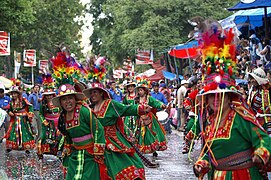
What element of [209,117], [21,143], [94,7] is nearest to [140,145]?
[21,143]

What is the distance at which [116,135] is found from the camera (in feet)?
26.8

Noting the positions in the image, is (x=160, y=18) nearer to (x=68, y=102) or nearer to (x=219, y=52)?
(x=68, y=102)

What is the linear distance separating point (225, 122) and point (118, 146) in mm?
2429

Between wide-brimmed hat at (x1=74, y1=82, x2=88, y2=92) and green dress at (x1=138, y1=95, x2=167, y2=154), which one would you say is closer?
wide-brimmed hat at (x1=74, y1=82, x2=88, y2=92)

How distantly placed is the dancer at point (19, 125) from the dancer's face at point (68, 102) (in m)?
8.32

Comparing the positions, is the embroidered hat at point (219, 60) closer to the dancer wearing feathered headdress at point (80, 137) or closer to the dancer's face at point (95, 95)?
the dancer wearing feathered headdress at point (80, 137)

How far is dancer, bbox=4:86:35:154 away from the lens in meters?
15.6

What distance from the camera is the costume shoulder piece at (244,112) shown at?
570 cm

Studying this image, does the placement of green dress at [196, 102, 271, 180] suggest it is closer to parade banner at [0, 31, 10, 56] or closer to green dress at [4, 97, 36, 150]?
green dress at [4, 97, 36, 150]

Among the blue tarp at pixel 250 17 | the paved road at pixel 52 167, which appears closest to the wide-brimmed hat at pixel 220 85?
the paved road at pixel 52 167

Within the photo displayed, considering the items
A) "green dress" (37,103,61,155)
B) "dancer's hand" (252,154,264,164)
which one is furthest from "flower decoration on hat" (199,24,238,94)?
"green dress" (37,103,61,155)

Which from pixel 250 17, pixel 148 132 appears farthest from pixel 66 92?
pixel 250 17

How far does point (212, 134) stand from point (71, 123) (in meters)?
2.04

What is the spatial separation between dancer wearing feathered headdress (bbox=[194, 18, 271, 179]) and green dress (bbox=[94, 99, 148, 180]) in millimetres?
1885
